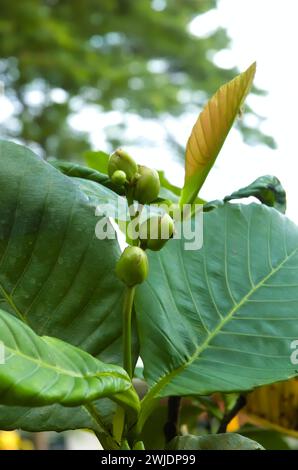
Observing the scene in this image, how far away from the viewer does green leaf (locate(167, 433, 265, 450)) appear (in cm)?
30

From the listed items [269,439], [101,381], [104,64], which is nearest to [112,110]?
[104,64]

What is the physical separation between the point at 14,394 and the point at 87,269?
0.12 metres

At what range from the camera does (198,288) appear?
34 cm

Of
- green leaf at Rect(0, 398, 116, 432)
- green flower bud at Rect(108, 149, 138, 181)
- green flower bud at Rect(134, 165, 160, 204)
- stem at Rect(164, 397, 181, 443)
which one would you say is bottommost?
stem at Rect(164, 397, 181, 443)

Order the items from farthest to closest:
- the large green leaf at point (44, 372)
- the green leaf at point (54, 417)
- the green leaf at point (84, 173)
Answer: the green leaf at point (84, 173), the green leaf at point (54, 417), the large green leaf at point (44, 372)

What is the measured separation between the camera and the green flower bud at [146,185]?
32 cm

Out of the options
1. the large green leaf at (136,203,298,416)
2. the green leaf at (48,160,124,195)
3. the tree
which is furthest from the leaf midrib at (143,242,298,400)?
the tree

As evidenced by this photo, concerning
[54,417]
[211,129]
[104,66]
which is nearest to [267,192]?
[211,129]

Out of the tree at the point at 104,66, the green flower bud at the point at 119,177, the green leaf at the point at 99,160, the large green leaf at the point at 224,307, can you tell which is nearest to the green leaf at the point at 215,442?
the large green leaf at the point at 224,307

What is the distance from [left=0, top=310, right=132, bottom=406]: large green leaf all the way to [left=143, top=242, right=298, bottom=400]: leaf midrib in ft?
0.19

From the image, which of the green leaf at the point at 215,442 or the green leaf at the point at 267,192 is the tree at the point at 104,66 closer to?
the green leaf at the point at 267,192

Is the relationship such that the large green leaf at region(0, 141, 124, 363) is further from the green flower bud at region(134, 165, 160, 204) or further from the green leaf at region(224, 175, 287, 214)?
the green leaf at region(224, 175, 287, 214)

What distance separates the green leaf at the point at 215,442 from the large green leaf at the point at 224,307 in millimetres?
29

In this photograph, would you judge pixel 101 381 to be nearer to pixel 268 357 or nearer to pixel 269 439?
pixel 268 357
